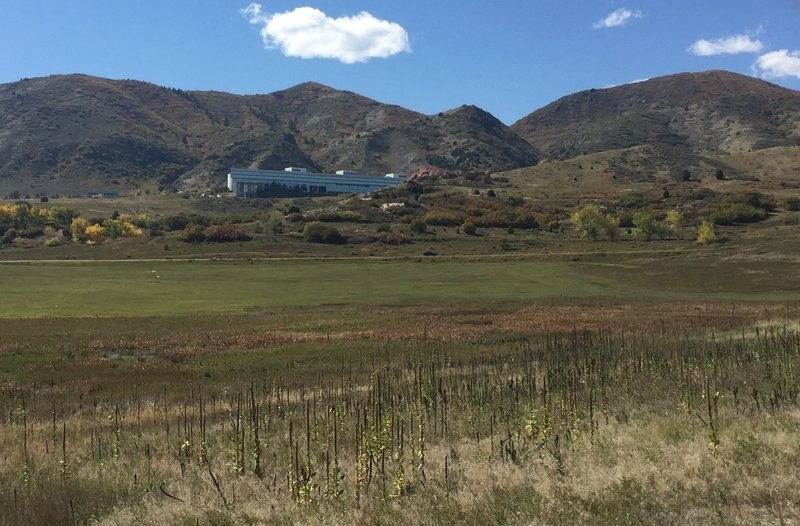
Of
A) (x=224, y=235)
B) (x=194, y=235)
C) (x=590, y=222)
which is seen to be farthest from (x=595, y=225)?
(x=194, y=235)

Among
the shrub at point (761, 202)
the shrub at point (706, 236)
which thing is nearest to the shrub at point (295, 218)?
the shrub at point (706, 236)

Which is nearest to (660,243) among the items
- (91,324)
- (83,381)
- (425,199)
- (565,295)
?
(565,295)

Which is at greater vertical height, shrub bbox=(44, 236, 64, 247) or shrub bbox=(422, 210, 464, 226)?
shrub bbox=(422, 210, 464, 226)

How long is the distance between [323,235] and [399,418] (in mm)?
125656

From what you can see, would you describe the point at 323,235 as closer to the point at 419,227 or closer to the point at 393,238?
the point at 393,238

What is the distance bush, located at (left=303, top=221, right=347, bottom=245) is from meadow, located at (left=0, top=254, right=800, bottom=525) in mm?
87919

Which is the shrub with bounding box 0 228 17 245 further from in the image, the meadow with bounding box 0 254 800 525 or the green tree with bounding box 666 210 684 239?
the green tree with bounding box 666 210 684 239

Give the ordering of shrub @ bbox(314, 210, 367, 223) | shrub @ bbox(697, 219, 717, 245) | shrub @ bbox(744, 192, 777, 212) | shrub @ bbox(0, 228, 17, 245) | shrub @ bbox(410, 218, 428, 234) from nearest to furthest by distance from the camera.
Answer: shrub @ bbox(697, 219, 717, 245) → shrub @ bbox(744, 192, 777, 212) → shrub @ bbox(410, 218, 428, 234) → shrub @ bbox(0, 228, 17, 245) → shrub @ bbox(314, 210, 367, 223)

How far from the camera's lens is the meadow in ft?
31.6

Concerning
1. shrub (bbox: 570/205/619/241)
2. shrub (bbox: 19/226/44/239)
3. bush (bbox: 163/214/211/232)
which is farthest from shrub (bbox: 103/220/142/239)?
shrub (bbox: 570/205/619/241)

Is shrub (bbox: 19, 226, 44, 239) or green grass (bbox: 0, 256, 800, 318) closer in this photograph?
green grass (bbox: 0, 256, 800, 318)

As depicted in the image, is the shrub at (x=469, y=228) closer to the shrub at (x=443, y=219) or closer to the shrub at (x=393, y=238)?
the shrub at (x=443, y=219)

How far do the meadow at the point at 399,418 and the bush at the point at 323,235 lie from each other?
288ft

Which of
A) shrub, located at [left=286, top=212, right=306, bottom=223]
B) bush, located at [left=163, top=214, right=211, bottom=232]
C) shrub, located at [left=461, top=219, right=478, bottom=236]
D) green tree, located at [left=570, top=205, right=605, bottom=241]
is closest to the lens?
green tree, located at [left=570, top=205, right=605, bottom=241]
